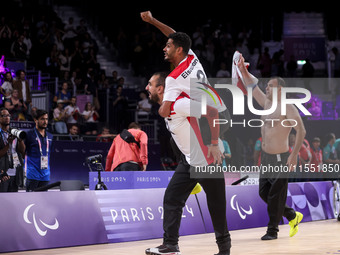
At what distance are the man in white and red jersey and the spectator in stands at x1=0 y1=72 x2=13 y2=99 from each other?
417 inches

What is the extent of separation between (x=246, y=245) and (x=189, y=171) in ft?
6.71

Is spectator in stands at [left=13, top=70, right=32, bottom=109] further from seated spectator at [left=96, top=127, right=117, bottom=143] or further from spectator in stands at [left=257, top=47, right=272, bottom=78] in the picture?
spectator in stands at [left=257, top=47, right=272, bottom=78]

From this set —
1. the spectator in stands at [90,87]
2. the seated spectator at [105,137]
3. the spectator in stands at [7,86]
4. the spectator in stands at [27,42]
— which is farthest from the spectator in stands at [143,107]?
the spectator in stands at [7,86]

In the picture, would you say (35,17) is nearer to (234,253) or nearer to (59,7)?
(59,7)

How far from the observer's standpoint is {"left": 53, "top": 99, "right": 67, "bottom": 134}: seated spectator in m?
16.2

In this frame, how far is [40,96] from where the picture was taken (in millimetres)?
17250

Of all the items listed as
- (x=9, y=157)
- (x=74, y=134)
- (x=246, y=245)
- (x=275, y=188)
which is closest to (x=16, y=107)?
(x=74, y=134)

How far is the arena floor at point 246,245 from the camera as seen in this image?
22.1ft

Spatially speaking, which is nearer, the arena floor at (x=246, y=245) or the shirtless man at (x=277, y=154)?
the arena floor at (x=246, y=245)

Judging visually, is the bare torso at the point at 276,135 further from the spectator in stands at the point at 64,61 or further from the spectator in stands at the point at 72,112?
the spectator in stands at the point at 64,61

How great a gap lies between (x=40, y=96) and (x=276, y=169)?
33.9 feet

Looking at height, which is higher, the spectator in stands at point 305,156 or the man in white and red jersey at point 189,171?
the man in white and red jersey at point 189,171

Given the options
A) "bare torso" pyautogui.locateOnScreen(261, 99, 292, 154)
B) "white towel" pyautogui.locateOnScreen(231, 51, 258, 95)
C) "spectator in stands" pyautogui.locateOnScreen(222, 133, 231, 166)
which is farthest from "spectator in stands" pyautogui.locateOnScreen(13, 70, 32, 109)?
"bare torso" pyautogui.locateOnScreen(261, 99, 292, 154)

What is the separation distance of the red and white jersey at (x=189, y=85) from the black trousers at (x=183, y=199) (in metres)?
0.62
